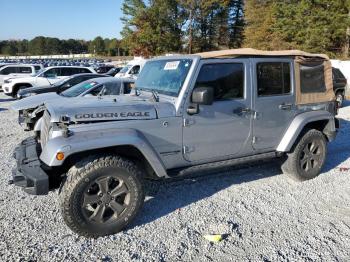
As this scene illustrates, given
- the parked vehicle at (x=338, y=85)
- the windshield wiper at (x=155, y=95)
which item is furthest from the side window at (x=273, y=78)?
the parked vehicle at (x=338, y=85)

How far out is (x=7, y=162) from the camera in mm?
A: 5867

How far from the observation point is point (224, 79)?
4211mm

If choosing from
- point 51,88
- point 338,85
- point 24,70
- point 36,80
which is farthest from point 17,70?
point 338,85

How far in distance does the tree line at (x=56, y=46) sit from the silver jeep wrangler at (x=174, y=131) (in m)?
107

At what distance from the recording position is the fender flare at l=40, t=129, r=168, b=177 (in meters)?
3.24

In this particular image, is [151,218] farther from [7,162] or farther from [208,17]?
[208,17]

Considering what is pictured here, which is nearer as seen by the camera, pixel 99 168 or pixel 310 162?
pixel 99 168

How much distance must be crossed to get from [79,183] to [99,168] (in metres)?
0.24

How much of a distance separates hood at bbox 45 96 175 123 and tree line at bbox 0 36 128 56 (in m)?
107

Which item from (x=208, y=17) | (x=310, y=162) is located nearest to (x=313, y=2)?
(x=208, y=17)

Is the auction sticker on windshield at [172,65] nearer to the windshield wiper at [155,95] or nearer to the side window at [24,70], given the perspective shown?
the windshield wiper at [155,95]

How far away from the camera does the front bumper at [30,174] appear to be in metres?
3.29

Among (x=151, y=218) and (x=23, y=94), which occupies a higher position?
(x=23, y=94)

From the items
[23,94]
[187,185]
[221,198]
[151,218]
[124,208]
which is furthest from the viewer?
[23,94]
